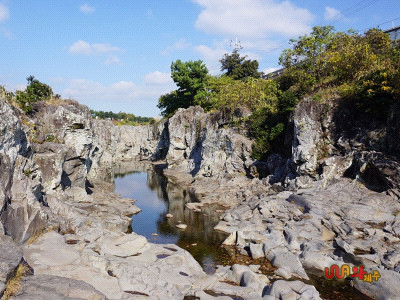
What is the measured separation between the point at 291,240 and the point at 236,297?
311 inches

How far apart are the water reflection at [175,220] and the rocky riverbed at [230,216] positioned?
52.4 inches

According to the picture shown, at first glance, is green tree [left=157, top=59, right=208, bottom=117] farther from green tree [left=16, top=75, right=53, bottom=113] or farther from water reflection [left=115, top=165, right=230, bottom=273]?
A: green tree [left=16, top=75, right=53, bottom=113]

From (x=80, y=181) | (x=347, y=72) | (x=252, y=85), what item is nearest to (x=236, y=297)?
(x=80, y=181)

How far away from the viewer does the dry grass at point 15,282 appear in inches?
393

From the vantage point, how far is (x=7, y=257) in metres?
11.0

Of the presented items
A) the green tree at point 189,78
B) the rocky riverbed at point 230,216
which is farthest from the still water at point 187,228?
the green tree at point 189,78

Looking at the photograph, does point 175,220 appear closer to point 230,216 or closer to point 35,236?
point 230,216

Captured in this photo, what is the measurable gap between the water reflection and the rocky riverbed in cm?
133

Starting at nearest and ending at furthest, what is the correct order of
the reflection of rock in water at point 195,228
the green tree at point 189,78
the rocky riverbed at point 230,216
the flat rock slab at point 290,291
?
the flat rock slab at point 290,291
the rocky riverbed at point 230,216
the reflection of rock in water at point 195,228
the green tree at point 189,78

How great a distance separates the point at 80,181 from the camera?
3172 cm

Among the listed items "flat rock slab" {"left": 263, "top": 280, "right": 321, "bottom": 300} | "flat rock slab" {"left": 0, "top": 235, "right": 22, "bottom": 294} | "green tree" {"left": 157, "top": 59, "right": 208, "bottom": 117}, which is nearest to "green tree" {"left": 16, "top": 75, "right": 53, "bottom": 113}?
"flat rock slab" {"left": 0, "top": 235, "right": 22, "bottom": 294}

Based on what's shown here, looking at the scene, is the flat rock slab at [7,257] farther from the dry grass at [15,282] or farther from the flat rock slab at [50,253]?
the flat rock slab at [50,253]

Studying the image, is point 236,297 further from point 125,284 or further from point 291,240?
point 291,240

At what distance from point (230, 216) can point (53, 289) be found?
1880cm
